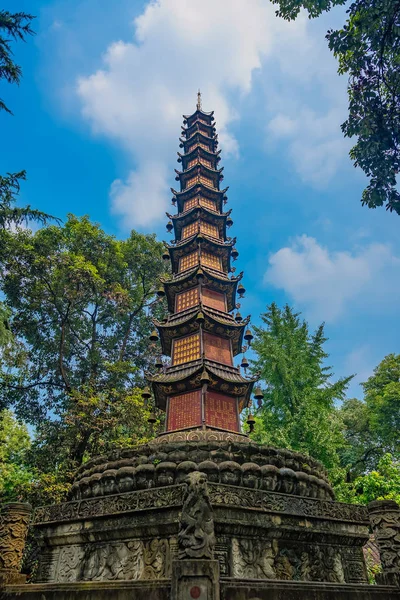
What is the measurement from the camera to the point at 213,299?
15117mm

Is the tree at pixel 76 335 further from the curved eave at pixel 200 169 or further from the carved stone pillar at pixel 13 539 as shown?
the carved stone pillar at pixel 13 539

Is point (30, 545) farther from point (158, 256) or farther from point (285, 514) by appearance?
point (158, 256)

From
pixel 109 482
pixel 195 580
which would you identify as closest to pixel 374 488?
pixel 109 482

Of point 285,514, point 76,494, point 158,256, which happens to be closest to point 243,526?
point 285,514

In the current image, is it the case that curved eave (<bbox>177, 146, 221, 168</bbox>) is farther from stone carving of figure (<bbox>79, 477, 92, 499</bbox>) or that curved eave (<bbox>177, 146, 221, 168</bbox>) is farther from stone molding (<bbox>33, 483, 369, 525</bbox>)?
stone molding (<bbox>33, 483, 369, 525</bbox>)

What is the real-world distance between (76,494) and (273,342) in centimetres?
1239

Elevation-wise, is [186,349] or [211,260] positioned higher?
[211,260]

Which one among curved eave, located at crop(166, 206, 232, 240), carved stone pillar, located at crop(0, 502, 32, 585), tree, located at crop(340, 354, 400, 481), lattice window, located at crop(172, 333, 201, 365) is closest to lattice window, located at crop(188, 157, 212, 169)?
curved eave, located at crop(166, 206, 232, 240)

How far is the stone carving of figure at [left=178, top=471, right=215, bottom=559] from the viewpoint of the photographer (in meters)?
4.23

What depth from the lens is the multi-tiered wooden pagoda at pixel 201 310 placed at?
12078 millimetres

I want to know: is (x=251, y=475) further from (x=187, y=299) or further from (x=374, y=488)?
(x=374, y=488)

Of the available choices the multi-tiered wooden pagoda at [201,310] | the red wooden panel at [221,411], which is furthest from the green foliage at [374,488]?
the red wooden panel at [221,411]

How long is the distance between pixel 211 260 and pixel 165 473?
33.8 feet

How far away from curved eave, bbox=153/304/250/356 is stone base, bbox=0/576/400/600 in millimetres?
9358
